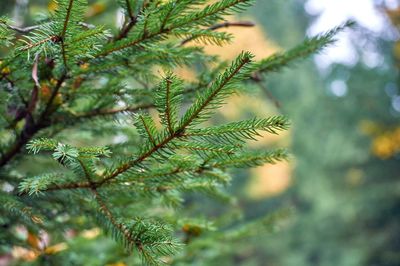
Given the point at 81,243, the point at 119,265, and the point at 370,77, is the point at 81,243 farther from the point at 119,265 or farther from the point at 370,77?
the point at 370,77

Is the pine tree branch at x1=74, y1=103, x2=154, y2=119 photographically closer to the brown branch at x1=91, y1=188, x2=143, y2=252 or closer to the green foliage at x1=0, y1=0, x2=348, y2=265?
the green foliage at x1=0, y1=0, x2=348, y2=265

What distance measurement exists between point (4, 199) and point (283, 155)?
62 cm

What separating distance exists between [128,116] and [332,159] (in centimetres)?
1048

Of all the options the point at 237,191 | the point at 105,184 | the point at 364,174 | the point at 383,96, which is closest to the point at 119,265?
the point at 105,184

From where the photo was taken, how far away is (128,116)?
112cm

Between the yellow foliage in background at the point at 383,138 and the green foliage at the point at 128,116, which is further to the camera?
the yellow foliage in background at the point at 383,138

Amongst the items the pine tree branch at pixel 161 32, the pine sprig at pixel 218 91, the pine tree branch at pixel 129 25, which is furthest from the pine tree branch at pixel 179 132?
the pine tree branch at pixel 129 25

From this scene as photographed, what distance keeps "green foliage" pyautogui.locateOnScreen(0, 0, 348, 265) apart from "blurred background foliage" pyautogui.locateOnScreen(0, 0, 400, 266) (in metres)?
4.67

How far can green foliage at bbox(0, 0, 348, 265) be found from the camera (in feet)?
2.32

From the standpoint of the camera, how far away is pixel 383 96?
8.76 m

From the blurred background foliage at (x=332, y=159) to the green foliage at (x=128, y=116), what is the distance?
4.67m

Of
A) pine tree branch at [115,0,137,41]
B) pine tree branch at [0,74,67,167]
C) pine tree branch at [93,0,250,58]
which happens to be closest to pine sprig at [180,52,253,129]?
pine tree branch at [93,0,250,58]

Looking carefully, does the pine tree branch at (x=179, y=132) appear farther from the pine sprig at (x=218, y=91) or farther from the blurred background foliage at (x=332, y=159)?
the blurred background foliage at (x=332, y=159)

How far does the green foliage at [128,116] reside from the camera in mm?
708
